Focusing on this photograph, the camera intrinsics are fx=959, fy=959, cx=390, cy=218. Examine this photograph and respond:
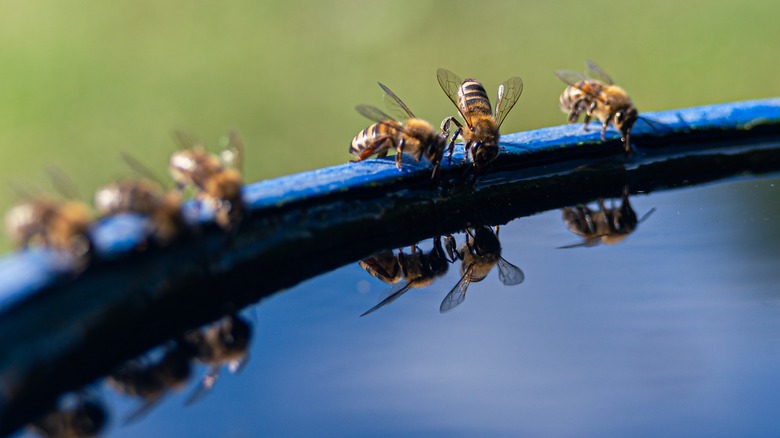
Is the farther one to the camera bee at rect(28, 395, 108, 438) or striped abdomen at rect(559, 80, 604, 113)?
striped abdomen at rect(559, 80, 604, 113)

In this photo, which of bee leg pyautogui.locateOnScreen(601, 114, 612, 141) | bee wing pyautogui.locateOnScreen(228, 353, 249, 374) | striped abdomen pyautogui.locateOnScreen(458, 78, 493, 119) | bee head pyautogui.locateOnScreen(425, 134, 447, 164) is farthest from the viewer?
striped abdomen pyautogui.locateOnScreen(458, 78, 493, 119)

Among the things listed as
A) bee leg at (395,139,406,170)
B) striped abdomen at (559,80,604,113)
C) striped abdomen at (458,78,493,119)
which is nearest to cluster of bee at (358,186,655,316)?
bee leg at (395,139,406,170)

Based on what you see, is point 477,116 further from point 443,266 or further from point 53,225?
point 53,225

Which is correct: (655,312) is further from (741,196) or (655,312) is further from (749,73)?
(749,73)

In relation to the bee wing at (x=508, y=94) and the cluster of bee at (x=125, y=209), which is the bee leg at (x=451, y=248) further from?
the bee wing at (x=508, y=94)

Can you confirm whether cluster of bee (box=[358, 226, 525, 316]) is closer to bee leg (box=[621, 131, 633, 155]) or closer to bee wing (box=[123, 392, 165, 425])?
bee wing (box=[123, 392, 165, 425])

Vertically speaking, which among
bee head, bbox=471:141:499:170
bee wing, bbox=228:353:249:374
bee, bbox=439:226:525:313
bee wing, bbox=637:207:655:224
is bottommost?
bee wing, bbox=637:207:655:224
